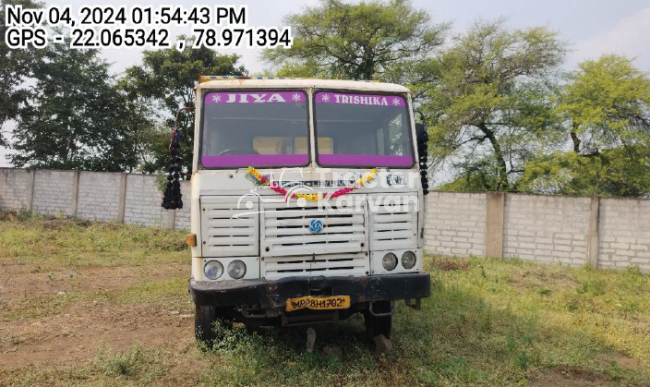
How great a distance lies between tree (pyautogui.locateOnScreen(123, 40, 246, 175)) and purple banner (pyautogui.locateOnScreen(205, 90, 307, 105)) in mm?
17668

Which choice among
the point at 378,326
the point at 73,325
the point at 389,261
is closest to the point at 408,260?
the point at 389,261

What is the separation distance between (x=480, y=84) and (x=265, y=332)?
1753 centimetres

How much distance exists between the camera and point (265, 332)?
5703mm

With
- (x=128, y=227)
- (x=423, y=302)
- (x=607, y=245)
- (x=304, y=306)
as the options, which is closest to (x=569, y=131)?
(x=607, y=245)

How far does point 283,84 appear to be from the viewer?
4973 millimetres

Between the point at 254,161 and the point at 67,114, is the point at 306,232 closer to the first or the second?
the point at 254,161

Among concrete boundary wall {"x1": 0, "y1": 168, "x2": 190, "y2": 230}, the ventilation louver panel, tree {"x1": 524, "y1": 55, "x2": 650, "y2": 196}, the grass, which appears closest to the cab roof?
the ventilation louver panel

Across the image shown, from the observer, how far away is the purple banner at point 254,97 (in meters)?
4.87

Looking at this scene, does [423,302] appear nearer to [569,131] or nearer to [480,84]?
[569,131]

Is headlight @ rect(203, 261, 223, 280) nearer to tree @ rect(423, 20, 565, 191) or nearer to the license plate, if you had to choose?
the license plate

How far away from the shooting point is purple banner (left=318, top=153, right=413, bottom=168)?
4828 millimetres

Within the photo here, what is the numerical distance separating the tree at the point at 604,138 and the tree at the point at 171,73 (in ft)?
46.5

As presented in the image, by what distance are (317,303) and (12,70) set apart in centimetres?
2271

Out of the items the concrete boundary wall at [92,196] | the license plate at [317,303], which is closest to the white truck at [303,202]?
the license plate at [317,303]
